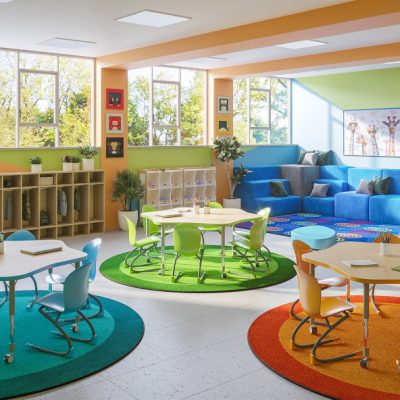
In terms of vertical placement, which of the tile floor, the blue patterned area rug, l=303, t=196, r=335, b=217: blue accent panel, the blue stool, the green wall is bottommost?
the tile floor

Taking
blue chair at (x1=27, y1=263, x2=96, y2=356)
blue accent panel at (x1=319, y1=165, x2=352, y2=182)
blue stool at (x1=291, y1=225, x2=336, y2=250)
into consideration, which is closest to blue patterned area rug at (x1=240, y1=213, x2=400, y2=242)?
blue stool at (x1=291, y1=225, x2=336, y2=250)

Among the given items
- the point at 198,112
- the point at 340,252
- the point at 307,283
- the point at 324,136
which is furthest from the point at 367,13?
the point at 324,136

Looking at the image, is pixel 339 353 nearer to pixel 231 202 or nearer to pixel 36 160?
pixel 36 160

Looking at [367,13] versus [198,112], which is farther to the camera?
[198,112]

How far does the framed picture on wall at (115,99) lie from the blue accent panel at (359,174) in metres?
5.91

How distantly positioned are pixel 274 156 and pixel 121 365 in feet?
37.1

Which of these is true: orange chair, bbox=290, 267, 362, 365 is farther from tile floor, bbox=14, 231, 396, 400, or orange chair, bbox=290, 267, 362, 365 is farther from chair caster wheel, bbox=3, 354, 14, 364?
chair caster wheel, bbox=3, 354, 14, 364

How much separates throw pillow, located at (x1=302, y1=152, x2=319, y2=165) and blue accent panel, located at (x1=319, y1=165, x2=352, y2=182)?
31 centimetres

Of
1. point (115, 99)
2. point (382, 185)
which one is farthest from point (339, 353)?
point (382, 185)

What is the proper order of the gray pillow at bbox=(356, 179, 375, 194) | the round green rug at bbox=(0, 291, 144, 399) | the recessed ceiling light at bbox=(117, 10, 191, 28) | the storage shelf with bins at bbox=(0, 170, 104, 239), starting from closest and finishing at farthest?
1. the round green rug at bbox=(0, 291, 144, 399)
2. the recessed ceiling light at bbox=(117, 10, 191, 28)
3. the storage shelf with bins at bbox=(0, 170, 104, 239)
4. the gray pillow at bbox=(356, 179, 375, 194)

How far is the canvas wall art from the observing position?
13.7 m

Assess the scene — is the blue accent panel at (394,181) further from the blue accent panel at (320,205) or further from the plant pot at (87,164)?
the plant pot at (87,164)

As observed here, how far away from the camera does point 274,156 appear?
15469 mm

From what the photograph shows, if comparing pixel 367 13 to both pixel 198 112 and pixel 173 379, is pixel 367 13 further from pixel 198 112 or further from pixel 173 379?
pixel 198 112
